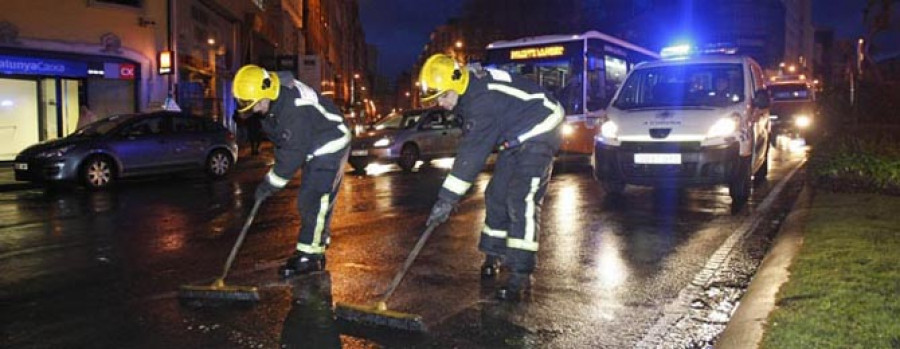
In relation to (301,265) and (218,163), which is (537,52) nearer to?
(218,163)

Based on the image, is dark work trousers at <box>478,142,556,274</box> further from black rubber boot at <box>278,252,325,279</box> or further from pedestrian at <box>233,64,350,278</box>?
black rubber boot at <box>278,252,325,279</box>

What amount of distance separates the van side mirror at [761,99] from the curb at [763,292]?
107 inches

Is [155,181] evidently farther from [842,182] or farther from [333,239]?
[842,182]

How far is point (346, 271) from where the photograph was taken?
6703 millimetres

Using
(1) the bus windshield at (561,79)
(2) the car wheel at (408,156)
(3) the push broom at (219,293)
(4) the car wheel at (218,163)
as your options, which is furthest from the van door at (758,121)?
(4) the car wheel at (218,163)

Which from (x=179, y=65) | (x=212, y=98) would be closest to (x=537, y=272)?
(x=179, y=65)

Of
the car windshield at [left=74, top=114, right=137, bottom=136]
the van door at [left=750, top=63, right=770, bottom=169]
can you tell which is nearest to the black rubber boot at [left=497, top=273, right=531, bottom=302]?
the van door at [left=750, top=63, right=770, bottom=169]

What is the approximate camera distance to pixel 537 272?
6.62 metres

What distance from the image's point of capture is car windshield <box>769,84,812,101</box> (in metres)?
28.6

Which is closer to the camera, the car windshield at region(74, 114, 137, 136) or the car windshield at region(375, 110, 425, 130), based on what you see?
the car windshield at region(74, 114, 137, 136)

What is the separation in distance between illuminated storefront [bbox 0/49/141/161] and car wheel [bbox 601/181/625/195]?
14.8m

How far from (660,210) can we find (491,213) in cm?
481

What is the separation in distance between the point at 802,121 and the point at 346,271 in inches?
1020

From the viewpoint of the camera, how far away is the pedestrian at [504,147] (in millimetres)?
5520
